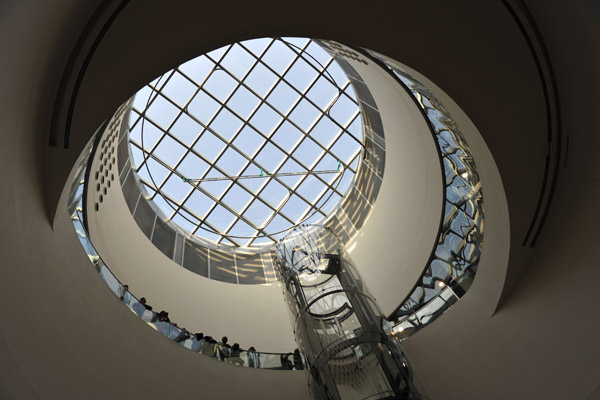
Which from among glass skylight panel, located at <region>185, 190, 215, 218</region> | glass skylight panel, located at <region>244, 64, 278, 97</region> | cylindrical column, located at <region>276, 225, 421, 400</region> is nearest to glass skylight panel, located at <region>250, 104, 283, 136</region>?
glass skylight panel, located at <region>244, 64, 278, 97</region>

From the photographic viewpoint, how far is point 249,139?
18141 mm

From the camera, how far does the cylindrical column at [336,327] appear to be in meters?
8.38

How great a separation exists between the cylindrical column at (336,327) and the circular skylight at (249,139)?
6.40m

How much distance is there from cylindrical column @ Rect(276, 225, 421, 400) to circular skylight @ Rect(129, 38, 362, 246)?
21.0 feet

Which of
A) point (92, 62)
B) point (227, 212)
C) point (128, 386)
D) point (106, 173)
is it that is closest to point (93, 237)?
point (106, 173)

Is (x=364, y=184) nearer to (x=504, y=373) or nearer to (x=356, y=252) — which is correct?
(x=356, y=252)

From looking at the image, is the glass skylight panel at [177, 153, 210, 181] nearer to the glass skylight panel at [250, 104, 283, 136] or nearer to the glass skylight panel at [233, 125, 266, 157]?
the glass skylight panel at [233, 125, 266, 157]

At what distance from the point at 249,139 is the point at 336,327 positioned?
9.99 metres

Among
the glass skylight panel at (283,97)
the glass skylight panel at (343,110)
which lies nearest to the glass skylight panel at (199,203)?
the glass skylight panel at (283,97)

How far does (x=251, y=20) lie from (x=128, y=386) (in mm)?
6574

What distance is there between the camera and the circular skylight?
55.0 ft

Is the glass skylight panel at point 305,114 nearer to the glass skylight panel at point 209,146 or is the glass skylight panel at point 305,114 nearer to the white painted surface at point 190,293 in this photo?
the glass skylight panel at point 209,146

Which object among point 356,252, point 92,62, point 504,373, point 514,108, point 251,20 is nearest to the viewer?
point 92,62

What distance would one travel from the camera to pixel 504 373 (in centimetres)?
967
